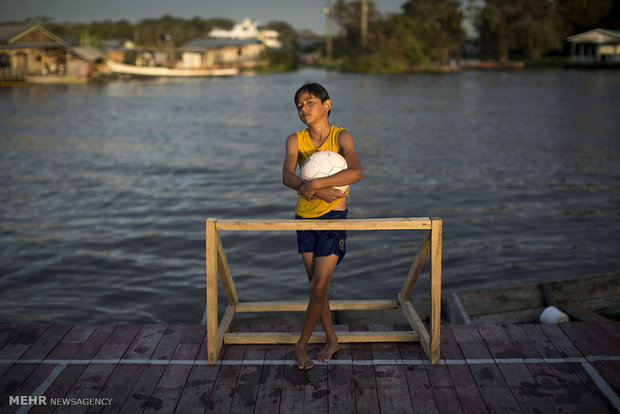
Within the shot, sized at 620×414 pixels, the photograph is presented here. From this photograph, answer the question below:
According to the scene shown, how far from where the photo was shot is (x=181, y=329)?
5379mm

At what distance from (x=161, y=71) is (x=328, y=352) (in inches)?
3257

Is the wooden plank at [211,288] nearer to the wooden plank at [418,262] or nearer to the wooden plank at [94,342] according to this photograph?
the wooden plank at [94,342]

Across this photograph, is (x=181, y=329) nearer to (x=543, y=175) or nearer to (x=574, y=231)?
(x=574, y=231)

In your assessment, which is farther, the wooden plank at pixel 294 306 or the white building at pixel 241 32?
the white building at pixel 241 32

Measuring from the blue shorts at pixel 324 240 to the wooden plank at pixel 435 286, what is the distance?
Result: 68 centimetres

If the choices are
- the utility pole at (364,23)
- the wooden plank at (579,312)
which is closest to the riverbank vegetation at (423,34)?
the utility pole at (364,23)

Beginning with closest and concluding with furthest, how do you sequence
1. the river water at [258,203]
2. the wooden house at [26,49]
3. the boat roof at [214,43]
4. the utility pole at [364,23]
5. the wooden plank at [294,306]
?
the wooden plank at [294,306] → the river water at [258,203] → the wooden house at [26,49] → the boat roof at [214,43] → the utility pole at [364,23]

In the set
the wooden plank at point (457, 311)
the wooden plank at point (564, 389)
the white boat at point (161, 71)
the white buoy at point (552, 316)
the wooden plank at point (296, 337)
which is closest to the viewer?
the wooden plank at point (564, 389)

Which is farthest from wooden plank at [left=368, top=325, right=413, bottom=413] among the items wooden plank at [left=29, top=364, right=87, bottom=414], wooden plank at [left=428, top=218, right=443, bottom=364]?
wooden plank at [left=29, top=364, right=87, bottom=414]

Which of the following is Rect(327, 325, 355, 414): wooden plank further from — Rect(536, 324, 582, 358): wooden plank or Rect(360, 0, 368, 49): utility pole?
Rect(360, 0, 368, 49): utility pole

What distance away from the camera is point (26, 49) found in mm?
60438

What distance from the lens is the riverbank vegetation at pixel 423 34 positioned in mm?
57500

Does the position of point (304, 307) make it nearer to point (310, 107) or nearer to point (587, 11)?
point (310, 107)

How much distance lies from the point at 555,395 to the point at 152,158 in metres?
21.1
